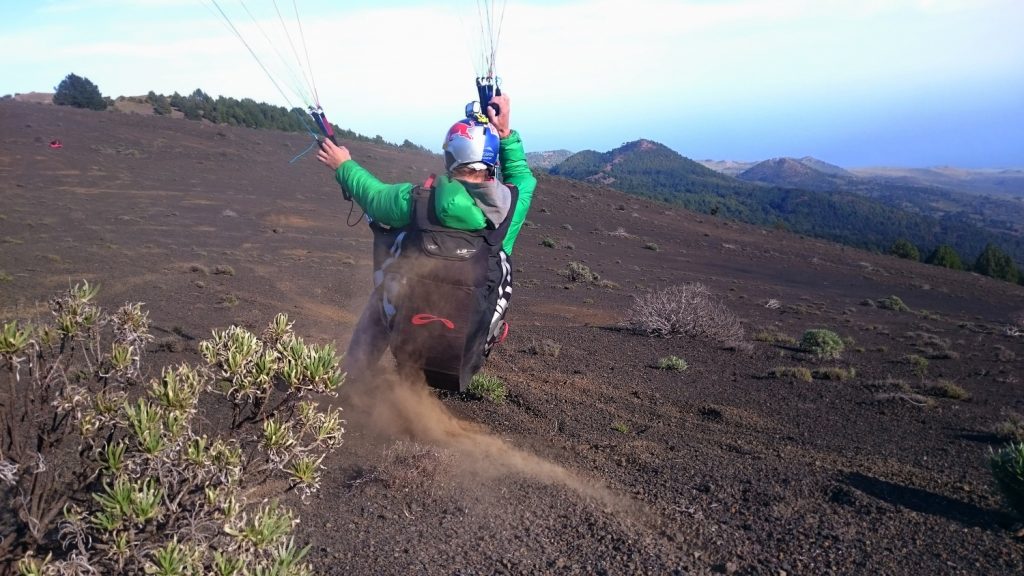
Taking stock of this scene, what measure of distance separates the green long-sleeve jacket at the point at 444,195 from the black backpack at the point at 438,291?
83 millimetres

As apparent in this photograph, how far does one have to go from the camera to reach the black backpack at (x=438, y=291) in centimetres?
414

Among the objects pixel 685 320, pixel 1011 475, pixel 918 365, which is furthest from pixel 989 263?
pixel 1011 475

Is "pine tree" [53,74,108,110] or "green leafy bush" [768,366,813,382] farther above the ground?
"pine tree" [53,74,108,110]

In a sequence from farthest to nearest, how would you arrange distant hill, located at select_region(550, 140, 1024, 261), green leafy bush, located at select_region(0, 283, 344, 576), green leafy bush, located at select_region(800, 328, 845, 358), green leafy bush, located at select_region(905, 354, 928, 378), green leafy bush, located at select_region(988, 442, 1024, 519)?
1. distant hill, located at select_region(550, 140, 1024, 261)
2. green leafy bush, located at select_region(800, 328, 845, 358)
3. green leafy bush, located at select_region(905, 354, 928, 378)
4. green leafy bush, located at select_region(988, 442, 1024, 519)
5. green leafy bush, located at select_region(0, 283, 344, 576)

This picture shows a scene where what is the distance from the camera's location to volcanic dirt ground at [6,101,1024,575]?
4.47 m

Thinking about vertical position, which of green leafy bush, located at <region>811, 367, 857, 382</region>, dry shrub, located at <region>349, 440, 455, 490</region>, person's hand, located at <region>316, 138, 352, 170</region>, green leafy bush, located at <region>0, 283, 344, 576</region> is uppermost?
person's hand, located at <region>316, 138, 352, 170</region>

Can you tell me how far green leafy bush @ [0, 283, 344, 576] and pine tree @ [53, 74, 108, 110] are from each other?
69629mm

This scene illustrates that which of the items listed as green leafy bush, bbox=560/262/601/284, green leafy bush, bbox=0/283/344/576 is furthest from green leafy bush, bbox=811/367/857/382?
green leafy bush, bbox=560/262/601/284

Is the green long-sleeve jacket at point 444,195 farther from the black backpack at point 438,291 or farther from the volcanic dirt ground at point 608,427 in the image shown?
the volcanic dirt ground at point 608,427

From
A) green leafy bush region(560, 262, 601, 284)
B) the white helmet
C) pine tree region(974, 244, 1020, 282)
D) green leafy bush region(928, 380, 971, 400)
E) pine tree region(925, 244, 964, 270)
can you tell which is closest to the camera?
the white helmet

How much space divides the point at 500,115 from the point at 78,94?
71.5 m

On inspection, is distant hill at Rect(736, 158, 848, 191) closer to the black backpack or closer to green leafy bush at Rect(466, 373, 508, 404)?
green leafy bush at Rect(466, 373, 508, 404)

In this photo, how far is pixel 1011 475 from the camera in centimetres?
496

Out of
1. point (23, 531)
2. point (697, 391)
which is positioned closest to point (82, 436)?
point (23, 531)
